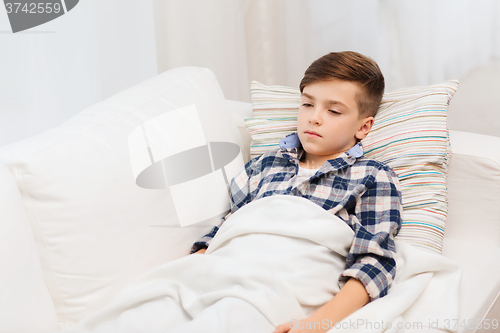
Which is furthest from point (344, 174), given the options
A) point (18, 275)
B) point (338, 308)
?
point (18, 275)

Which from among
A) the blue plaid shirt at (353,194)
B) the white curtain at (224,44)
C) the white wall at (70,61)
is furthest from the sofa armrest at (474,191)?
the white wall at (70,61)

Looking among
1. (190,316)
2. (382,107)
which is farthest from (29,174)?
(382,107)

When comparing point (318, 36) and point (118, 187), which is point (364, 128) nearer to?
point (118, 187)

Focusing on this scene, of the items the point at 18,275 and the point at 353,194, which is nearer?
the point at 18,275

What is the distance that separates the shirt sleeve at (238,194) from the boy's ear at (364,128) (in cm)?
29

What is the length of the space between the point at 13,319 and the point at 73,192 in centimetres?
25

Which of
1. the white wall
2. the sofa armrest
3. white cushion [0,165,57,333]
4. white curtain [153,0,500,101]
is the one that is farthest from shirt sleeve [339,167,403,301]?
the white wall

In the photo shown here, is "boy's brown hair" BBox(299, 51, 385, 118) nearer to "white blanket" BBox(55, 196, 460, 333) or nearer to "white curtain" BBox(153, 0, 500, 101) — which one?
"white blanket" BBox(55, 196, 460, 333)

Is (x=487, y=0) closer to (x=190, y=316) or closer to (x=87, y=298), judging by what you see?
(x=190, y=316)

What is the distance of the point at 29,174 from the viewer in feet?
2.87

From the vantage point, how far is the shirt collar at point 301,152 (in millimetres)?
1142

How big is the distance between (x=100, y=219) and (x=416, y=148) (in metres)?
0.78

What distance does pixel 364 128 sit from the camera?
4.12 feet

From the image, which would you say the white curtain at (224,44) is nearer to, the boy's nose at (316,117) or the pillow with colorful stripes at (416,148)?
the pillow with colorful stripes at (416,148)
